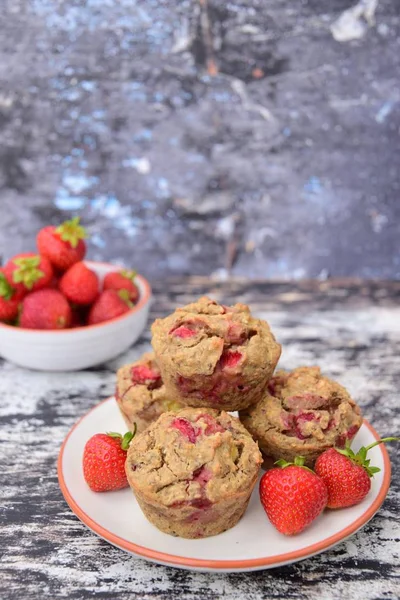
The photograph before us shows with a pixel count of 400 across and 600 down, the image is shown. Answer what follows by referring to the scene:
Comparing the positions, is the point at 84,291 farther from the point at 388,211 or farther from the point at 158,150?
the point at 388,211

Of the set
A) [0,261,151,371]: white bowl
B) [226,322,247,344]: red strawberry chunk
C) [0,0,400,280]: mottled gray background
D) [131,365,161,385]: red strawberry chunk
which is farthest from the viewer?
[0,0,400,280]: mottled gray background

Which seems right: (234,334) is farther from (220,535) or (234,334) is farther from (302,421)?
(220,535)

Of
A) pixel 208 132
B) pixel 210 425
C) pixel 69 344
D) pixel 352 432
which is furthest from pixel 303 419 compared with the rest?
pixel 208 132

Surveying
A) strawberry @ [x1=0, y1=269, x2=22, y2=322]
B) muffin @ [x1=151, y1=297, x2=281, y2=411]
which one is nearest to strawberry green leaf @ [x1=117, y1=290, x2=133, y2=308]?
strawberry @ [x1=0, y1=269, x2=22, y2=322]

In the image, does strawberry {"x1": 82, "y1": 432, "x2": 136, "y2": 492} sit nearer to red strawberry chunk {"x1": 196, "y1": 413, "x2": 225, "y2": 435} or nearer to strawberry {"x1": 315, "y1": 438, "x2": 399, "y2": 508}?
red strawberry chunk {"x1": 196, "y1": 413, "x2": 225, "y2": 435}

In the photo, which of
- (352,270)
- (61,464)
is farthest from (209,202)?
(61,464)

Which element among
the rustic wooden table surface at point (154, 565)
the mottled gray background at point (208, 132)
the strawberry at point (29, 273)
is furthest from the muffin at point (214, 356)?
the mottled gray background at point (208, 132)

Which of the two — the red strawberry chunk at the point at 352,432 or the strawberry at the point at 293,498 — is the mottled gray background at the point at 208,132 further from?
the strawberry at the point at 293,498
